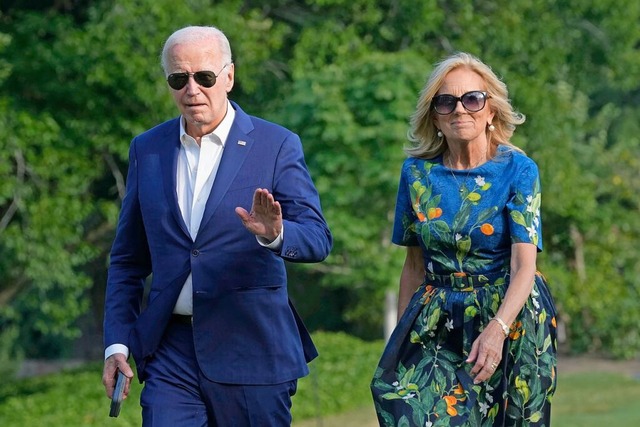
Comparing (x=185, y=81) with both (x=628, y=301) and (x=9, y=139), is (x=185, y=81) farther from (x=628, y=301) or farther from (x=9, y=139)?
(x=628, y=301)

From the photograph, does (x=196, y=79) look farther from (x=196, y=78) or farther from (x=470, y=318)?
(x=470, y=318)

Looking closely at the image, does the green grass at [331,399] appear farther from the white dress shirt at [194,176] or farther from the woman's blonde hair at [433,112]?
the white dress shirt at [194,176]

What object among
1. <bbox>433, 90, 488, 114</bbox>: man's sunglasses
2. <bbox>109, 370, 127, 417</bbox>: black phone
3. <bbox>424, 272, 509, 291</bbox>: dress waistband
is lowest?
<bbox>109, 370, 127, 417</bbox>: black phone

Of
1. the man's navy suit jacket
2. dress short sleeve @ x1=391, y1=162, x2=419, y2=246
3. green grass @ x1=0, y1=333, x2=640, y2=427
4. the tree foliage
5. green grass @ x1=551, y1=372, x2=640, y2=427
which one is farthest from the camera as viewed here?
the tree foliage

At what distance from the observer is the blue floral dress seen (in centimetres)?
480

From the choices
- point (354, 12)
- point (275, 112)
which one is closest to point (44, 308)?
point (275, 112)

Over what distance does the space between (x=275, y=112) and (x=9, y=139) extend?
3910mm

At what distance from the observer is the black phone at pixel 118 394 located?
15.4 ft

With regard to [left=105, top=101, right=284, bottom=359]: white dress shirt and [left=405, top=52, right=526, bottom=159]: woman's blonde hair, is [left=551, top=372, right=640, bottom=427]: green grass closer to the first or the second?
[left=405, top=52, right=526, bottom=159]: woman's blonde hair

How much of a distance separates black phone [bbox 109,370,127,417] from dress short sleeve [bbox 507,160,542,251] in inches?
54.4

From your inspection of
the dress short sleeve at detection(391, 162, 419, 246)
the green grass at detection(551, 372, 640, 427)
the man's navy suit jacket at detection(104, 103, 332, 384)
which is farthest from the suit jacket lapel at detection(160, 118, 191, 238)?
the green grass at detection(551, 372, 640, 427)

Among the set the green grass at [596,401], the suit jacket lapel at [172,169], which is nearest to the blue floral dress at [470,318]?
the suit jacket lapel at [172,169]

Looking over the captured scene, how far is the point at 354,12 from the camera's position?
18.6 metres

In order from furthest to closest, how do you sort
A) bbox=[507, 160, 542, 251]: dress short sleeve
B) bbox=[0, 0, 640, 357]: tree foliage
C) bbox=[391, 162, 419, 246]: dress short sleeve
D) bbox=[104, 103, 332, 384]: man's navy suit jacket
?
1. bbox=[0, 0, 640, 357]: tree foliage
2. bbox=[391, 162, 419, 246]: dress short sleeve
3. bbox=[507, 160, 542, 251]: dress short sleeve
4. bbox=[104, 103, 332, 384]: man's navy suit jacket
